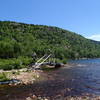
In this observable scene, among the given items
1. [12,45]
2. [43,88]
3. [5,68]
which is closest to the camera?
[43,88]

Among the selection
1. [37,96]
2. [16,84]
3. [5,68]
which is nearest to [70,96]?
[37,96]

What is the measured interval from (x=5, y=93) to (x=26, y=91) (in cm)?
319

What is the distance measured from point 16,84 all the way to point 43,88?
613 centimetres

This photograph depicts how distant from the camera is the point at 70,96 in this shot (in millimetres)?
27203

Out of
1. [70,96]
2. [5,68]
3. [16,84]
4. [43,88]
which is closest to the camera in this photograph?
[70,96]

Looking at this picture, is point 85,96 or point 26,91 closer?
point 85,96

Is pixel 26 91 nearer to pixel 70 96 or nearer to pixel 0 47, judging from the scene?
pixel 70 96

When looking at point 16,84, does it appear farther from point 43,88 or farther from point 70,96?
point 70,96

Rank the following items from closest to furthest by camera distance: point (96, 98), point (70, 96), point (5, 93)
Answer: point (96, 98) → point (70, 96) → point (5, 93)

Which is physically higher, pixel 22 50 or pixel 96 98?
pixel 22 50

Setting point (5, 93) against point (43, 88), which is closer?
point (5, 93)

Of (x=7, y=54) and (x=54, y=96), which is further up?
(x=7, y=54)

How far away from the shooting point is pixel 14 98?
2623 cm

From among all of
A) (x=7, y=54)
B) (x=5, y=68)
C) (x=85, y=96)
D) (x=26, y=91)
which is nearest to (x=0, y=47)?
(x=7, y=54)
